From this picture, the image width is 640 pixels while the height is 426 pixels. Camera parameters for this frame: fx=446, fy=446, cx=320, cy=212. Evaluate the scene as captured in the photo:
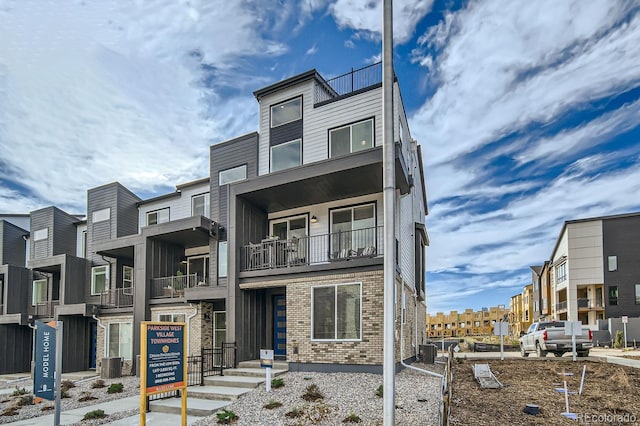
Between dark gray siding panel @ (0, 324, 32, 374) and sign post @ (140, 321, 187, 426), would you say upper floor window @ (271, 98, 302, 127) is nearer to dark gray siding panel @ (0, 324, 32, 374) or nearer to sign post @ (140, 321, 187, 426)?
sign post @ (140, 321, 187, 426)

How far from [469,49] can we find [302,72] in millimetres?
6557

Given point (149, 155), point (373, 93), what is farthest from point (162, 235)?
point (373, 93)

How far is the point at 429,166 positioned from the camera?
84.3 feet

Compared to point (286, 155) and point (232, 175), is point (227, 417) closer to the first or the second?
point (286, 155)

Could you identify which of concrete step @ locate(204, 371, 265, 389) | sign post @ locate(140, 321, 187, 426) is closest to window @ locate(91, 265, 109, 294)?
concrete step @ locate(204, 371, 265, 389)

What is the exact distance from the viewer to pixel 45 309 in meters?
24.5

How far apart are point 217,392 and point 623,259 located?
40488 mm

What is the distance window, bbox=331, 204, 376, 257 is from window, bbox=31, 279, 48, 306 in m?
19.6

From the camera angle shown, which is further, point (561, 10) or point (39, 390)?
point (561, 10)

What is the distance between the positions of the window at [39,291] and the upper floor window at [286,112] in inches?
704

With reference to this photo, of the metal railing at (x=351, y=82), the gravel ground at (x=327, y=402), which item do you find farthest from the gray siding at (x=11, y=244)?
the metal railing at (x=351, y=82)

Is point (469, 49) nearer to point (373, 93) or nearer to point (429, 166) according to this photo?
point (373, 93)

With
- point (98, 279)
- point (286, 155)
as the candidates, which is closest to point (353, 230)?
point (286, 155)

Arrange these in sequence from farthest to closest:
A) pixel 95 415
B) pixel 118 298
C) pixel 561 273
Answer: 1. pixel 561 273
2. pixel 118 298
3. pixel 95 415
